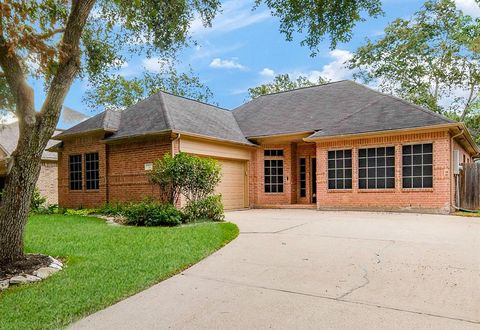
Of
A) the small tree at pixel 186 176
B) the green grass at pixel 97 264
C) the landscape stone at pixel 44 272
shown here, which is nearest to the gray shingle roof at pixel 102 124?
the small tree at pixel 186 176

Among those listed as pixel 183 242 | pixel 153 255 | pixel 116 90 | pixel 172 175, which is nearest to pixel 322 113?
pixel 172 175

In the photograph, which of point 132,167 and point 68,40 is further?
point 132,167

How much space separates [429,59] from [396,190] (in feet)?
52.2

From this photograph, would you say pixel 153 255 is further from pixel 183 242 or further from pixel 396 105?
pixel 396 105

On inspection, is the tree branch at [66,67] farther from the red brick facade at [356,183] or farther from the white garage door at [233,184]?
the red brick facade at [356,183]

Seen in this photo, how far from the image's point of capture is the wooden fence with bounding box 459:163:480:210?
14219mm

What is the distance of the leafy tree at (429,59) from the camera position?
23.9m

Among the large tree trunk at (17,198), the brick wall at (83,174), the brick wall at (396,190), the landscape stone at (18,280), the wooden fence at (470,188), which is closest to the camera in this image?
the landscape stone at (18,280)

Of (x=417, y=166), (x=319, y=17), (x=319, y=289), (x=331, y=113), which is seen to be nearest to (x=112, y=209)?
(x=319, y=17)

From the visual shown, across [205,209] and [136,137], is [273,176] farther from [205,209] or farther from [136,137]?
[205,209]

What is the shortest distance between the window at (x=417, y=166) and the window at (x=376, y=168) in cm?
43

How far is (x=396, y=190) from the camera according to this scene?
13.5m

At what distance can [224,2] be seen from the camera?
8414mm

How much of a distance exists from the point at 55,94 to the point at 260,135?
454 inches
